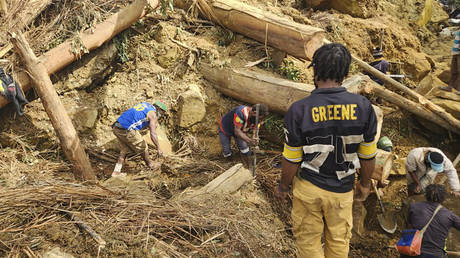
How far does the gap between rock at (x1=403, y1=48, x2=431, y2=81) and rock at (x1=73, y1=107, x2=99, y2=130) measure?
7742 millimetres

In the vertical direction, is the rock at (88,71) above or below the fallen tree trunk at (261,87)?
above

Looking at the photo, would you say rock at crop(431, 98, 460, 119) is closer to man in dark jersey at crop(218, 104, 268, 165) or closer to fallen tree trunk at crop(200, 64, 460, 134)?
fallen tree trunk at crop(200, 64, 460, 134)

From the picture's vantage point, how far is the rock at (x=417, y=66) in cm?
791

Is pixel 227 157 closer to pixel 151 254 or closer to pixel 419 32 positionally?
pixel 151 254

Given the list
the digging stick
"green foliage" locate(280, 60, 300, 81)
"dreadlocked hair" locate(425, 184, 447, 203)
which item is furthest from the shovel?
the digging stick

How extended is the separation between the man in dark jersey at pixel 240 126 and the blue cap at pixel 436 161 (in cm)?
250

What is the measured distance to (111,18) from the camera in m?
5.57

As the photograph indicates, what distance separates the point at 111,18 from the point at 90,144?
2338 mm

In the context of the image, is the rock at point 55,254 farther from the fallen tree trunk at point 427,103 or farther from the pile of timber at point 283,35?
the fallen tree trunk at point 427,103

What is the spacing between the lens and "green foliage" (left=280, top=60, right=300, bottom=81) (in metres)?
5.88

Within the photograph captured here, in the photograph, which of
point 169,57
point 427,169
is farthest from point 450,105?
point 169,57

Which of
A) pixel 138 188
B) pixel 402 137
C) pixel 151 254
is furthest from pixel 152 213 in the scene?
pixel 402 137

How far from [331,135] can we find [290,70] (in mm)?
3895

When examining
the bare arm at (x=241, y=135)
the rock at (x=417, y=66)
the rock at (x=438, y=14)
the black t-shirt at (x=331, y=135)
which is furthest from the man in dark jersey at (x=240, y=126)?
the rock at (x=438, y=14)
